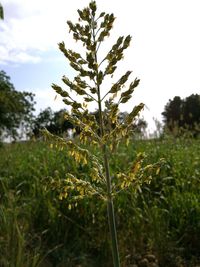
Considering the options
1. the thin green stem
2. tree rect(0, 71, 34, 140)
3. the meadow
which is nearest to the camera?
the thin green stem

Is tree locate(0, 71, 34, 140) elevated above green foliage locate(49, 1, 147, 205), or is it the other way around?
tree locate(0, 71, 34, 140)

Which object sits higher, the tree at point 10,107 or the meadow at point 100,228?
the tree at point 10,107

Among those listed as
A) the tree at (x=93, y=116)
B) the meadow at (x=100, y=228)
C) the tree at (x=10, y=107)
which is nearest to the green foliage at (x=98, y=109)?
the tree at (x=93, y=116)

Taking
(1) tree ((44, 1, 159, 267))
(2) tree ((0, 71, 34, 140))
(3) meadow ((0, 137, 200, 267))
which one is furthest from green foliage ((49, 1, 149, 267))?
(2) tree ((0, 71, 34, 140))

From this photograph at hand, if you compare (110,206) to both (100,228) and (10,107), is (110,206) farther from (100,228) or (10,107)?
(10,107)

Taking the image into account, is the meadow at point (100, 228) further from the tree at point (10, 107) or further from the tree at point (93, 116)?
the tree at point (10, 107)

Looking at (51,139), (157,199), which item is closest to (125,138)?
(51,139)

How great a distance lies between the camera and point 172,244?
4.80 m

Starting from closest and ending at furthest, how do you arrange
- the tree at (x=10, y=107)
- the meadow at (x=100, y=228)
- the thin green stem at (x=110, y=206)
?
the thin green stem at (x=110, y=206)
the meadow at (x=100, y=228)
the tree at (x=10, y=107)

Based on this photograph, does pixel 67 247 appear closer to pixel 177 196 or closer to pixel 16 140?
pixel 177 196

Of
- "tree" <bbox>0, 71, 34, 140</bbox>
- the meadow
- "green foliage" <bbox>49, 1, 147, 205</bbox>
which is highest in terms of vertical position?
"tree" <bbox>0, 71, 34, 140</bbox>

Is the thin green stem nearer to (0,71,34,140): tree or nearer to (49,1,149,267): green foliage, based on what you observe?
(49,1,149,267): green foliage

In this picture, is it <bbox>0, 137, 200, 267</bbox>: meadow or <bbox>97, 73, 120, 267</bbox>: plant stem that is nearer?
<bbox>97, 73, 120, 267</bbox>: plant stem

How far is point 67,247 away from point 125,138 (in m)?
2.78
